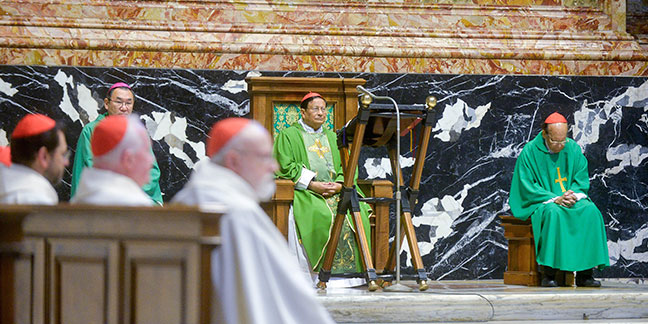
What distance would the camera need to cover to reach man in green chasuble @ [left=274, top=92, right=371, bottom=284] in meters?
7.08

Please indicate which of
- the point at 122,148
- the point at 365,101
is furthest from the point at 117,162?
the point at 365,101

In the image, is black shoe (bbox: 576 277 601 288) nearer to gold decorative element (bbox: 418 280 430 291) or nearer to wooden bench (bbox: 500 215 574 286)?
wooden bench (bbox: 500 215 574 286)

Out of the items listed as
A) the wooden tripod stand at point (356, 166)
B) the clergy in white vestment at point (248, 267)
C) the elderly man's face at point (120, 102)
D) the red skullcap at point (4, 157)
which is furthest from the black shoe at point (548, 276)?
the clergy in white vestment at point (248, 267)

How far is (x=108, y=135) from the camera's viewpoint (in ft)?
10.8

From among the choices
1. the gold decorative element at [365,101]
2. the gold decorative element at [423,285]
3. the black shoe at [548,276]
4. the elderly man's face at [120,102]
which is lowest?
the black shoe at [548,276]

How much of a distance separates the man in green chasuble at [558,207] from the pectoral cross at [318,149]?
1703 millimetres

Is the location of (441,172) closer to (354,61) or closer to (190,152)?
(354,61)

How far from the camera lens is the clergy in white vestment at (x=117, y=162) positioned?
3.27 metres

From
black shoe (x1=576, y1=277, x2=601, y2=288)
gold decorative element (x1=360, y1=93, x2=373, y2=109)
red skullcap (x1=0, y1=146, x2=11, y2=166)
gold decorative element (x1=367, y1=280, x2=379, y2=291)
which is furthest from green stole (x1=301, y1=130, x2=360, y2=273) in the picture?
red skullcap (x1=0, y1=146, x2=11, y2=166)

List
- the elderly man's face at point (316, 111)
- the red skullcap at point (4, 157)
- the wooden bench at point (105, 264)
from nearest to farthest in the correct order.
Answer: the wooden bench at point (105, 264), the red skullcap at point (4, 157), the elderly man's face at point (316, 111)

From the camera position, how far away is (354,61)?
8.77 metres

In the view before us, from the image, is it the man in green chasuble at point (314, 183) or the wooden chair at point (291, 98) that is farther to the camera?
the wooden chair at point (291, 98)

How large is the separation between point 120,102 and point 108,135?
4244mm

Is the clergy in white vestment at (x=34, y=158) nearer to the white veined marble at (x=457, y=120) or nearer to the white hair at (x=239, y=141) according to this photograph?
the white hair at (x=239, y=141)
